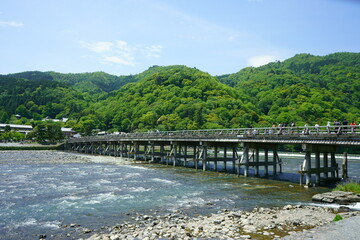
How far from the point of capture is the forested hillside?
115 meters

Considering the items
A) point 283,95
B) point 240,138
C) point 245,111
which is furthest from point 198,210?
point 283,95

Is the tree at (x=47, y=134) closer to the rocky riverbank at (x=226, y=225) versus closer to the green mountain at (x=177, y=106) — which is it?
the green mountain at (x=177, y=106)

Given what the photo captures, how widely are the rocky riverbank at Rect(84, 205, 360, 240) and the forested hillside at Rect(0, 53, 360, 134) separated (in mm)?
92376

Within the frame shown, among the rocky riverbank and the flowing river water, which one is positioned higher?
the rocky riverbank

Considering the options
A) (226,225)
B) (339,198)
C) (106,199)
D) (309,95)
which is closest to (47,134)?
(106,199)

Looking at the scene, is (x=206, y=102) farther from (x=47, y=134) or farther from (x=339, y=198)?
(x=339, y=198)

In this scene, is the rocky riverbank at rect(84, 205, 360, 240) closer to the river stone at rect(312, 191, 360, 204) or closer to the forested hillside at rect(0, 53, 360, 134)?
the river stone at rect(312, 191, 360, 204)

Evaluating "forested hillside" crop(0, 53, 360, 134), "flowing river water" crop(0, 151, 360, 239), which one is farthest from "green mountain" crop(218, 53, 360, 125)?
"flowing river water" crop(0, 151, 360, 239)

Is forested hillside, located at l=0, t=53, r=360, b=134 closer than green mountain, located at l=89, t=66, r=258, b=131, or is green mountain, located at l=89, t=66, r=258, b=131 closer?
forested hillside, located at l=0, t=53, r=360, b=134

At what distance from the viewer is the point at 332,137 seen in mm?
23062

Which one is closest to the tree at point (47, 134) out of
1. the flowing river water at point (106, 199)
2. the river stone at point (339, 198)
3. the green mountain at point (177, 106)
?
the green mountain at point (177, 106)

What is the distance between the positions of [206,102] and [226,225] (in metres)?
121

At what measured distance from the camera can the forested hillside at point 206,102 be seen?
11500 centimetres

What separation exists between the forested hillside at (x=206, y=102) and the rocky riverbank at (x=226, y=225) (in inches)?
3637
